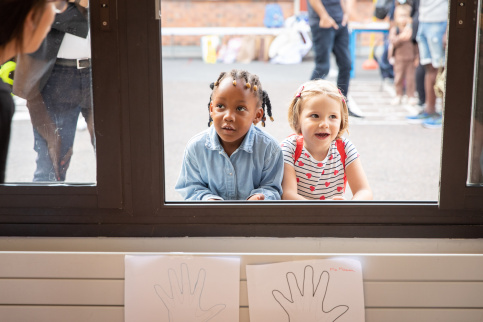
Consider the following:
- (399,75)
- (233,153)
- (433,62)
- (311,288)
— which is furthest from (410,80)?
(311,288)

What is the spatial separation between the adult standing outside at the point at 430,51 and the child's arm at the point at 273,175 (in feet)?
8.08

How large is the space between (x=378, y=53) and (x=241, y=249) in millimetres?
6244

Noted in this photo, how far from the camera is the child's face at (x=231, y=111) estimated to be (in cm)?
176

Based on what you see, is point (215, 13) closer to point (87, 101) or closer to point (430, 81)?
point (430, 81)

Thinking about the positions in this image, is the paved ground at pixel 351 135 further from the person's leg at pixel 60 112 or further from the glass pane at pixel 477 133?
the glass pane at pixel 477 133

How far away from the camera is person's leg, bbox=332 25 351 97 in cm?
339

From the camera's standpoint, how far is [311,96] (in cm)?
192

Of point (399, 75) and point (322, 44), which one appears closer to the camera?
point (322, 44)

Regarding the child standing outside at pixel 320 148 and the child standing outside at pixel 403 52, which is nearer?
the child standing outside at pixel 320 148

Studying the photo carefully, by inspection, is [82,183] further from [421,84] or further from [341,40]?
[421,84]

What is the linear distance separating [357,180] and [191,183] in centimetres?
54

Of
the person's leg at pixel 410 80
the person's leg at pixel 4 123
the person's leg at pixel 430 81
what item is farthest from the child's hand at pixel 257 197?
the person's leg at pixel 410 80

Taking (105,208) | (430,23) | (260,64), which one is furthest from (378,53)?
(105,208)

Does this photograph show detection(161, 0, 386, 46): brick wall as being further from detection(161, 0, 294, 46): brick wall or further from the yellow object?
the yellow object
